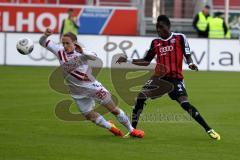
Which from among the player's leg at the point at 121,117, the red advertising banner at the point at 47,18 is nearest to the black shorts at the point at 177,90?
the player's leg at the point at 121,117

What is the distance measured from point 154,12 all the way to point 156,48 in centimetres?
2453

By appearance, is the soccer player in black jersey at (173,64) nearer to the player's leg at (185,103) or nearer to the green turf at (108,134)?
the player's leg at (185,103)

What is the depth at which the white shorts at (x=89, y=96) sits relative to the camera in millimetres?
13102

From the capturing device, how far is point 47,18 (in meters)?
36.2

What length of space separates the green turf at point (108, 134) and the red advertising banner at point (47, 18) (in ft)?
44.0

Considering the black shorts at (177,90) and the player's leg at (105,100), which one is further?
the black shorts at (177,90)

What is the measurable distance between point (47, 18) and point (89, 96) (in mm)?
23431

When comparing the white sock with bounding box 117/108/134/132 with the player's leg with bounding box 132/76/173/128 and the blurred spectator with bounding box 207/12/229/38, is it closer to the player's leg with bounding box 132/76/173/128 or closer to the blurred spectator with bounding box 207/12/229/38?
the player's leg with bounding box 132/76/173/128

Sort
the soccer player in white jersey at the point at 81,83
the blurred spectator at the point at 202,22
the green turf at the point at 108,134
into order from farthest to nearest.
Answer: the blurred spectator at the point at 202,22
the soccer player in white jersey at the point at 81,83
the green turf at the point at 108,134

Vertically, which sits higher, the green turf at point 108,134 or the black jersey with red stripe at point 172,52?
the black jersey with red stripe at point 172,52

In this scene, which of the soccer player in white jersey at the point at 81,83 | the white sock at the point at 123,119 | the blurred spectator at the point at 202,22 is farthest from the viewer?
the blurred spectator at the point at 202,22

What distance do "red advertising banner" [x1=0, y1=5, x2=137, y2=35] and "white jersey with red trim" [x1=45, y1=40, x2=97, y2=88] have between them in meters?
22.9

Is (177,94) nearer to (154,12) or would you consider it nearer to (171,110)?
(171,110)

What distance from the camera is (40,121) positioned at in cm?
1560
